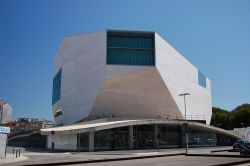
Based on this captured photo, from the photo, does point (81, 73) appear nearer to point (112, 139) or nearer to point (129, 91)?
point (129, 91)

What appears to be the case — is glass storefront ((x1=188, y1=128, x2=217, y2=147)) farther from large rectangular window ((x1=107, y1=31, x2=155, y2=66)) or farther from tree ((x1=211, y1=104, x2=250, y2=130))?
tree ((x1=211, y1=104, x2=250, y2=130))

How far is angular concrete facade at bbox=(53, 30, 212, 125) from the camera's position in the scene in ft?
169

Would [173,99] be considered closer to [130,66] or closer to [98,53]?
[130,66]

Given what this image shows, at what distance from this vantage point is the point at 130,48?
2095 inches

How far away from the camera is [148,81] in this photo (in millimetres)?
52812

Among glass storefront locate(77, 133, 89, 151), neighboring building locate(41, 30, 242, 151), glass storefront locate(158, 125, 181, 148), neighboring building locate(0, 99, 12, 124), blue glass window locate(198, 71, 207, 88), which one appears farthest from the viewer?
blue glass window locate(198, 71, 207, 88)

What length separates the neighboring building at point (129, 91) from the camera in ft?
159

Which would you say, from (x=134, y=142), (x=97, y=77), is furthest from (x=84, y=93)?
(x=134, y=142)

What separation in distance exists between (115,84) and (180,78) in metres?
A: 14.8

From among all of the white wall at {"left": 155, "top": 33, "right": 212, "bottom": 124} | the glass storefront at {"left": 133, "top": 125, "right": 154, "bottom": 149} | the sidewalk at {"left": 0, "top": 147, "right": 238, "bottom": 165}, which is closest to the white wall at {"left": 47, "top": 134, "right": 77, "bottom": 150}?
the glass storefront at {"left": 133, "top": 125, "right": 154, "bottom": 149}

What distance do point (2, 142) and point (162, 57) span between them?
3332 cm

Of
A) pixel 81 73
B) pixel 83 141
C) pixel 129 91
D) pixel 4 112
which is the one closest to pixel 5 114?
pixel 4 112

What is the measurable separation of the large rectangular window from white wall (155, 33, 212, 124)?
1337mm

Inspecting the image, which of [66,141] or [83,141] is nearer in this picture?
[83,141]
